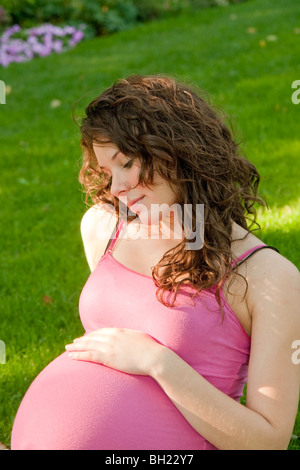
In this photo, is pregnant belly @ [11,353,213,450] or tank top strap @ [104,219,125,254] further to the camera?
tank top strap @ [104,219,125,254]

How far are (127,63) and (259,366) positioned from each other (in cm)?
712

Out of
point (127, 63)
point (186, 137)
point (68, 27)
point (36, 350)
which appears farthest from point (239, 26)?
point (186, 137)

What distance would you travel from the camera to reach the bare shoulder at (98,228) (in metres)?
2.20

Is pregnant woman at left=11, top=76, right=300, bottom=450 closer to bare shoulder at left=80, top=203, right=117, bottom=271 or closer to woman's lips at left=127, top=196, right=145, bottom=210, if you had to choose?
woman's lips at left=127, top=196, right=145, bottom=210

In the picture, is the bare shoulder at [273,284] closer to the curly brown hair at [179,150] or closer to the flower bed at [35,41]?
the curly brown hair at [179,150]

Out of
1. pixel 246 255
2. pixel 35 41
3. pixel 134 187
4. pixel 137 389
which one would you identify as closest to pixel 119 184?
pixel 134 187

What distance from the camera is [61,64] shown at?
927cm

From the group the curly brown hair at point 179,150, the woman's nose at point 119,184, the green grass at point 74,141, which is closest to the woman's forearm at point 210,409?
the curly brown hair at point 179,150

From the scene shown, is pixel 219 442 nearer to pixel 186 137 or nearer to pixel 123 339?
pixel 123 339

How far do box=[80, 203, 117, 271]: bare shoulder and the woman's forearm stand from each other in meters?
0.62

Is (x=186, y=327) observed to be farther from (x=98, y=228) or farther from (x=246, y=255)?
(x=98, y=228)

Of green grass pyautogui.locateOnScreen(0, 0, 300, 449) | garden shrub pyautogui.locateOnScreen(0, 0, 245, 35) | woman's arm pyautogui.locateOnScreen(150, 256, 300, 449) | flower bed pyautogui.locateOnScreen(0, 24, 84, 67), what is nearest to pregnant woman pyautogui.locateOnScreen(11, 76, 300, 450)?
woman's arm pyautogui.locateOnScreen(150, 256, 300, 449)

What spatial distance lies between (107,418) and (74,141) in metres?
2.59

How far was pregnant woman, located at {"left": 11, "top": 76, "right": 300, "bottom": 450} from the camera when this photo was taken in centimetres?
166
